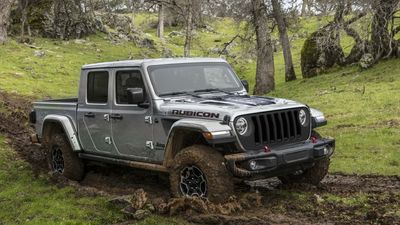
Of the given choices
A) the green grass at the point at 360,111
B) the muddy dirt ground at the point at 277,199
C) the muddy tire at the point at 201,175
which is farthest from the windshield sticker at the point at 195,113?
the green grass at the point at 360,111

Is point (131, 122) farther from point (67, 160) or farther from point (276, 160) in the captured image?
point (276, 160)

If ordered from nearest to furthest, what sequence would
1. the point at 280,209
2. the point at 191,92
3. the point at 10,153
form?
the point at 280,209 < the point at 191,92 < the point at 10,153

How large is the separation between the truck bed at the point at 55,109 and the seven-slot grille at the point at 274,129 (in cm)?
383

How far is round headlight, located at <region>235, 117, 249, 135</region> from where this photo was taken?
281 inches

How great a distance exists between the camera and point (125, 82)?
29.0 ft

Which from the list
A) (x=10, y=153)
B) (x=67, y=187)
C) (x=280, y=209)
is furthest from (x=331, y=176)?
(x=10, y=153)

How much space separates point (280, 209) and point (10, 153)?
25.0ft

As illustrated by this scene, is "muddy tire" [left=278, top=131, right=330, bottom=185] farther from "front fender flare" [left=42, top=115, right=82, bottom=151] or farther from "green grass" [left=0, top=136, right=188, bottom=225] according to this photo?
"front fender flare" [left=42, top=115, right=82, bottom=151]

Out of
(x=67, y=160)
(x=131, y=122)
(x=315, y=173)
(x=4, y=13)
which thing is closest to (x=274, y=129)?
(x=315, y=173)

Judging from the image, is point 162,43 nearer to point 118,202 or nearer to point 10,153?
point 10,153

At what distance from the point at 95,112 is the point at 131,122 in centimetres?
105

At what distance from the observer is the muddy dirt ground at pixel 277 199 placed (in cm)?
679

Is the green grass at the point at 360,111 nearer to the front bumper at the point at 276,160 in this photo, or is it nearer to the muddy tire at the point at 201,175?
the front bumper at the point at 276,160

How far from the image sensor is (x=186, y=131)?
7.68m
